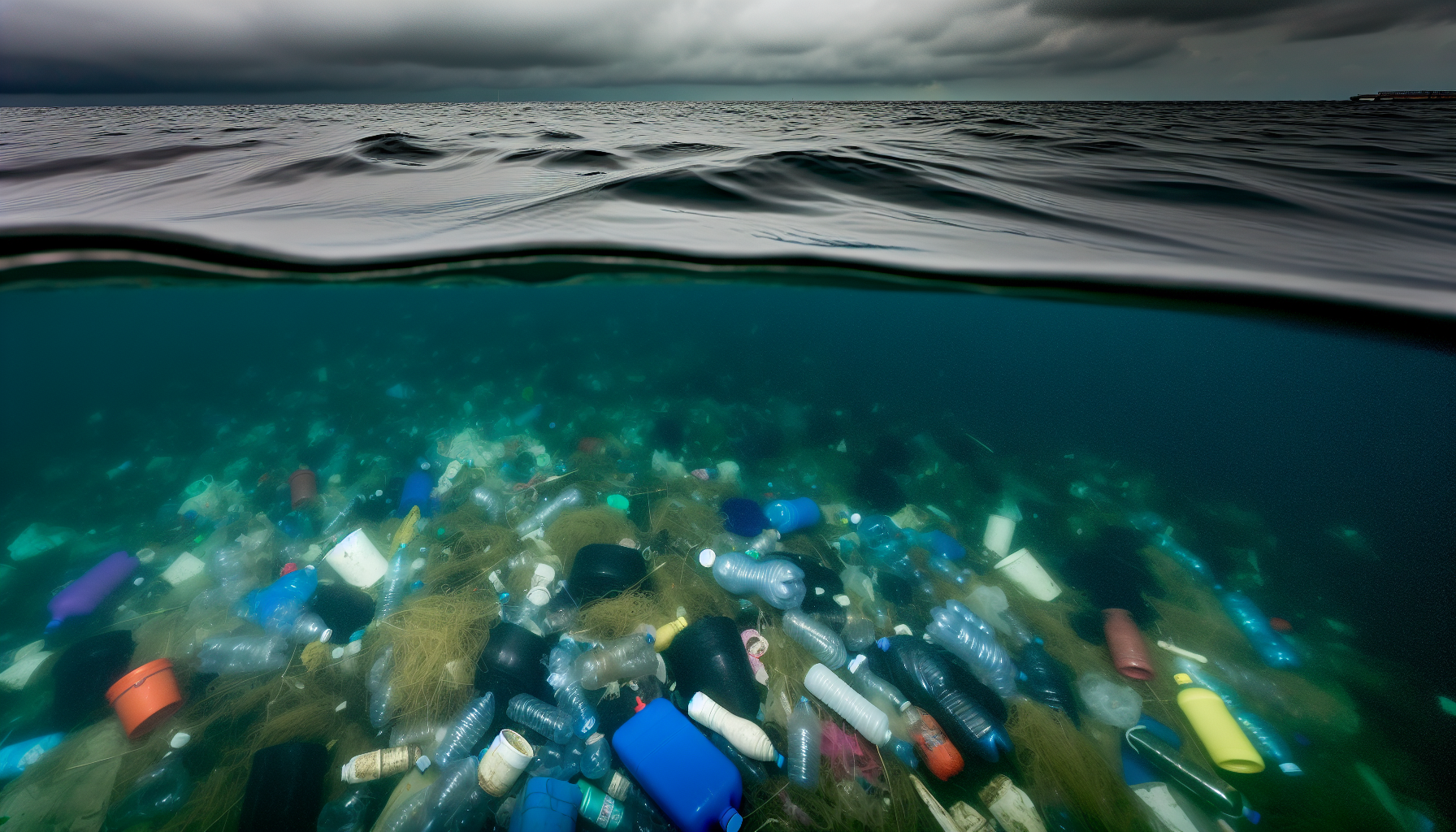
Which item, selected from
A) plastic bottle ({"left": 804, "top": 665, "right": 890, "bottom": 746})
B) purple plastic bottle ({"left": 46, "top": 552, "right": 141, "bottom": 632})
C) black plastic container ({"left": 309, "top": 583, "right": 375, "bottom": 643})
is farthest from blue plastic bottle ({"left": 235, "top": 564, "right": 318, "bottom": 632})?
plastic bottle ({"left": 804, "top": 665, "right": 890, "bottom": 746})

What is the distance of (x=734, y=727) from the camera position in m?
2.81

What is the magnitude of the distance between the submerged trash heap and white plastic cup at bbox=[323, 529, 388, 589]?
2cm

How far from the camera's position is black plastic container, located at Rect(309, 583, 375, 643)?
355 cm

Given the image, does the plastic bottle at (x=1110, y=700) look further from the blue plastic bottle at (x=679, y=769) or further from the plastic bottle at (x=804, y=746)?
the blue plastic bottle at (x=679, y=769)

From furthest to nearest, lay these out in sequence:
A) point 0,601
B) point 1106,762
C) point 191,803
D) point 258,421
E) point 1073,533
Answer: point 258,421 < point 1073,533 < point 0,601 < point 1106,762 < point 191,803

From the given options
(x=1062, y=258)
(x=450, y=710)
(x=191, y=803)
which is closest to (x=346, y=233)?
(x=450, y=710)

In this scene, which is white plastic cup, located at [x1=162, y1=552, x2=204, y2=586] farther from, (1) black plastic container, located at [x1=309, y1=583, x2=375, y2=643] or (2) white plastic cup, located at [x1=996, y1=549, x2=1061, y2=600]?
(2) white plastic cup, located at [x1=996, y1=549, x2=1061, y2=600]

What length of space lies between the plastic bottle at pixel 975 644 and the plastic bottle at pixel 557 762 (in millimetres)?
2630

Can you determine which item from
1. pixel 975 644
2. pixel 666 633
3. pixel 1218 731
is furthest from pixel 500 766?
pixel 1218 731

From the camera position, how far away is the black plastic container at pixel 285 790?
2432mm

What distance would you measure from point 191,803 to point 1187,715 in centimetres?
610

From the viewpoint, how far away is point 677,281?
14.4 feet

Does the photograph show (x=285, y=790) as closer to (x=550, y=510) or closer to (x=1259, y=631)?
(x=550, y=510)

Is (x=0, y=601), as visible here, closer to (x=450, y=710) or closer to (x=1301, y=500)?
(x=450, y=710)
